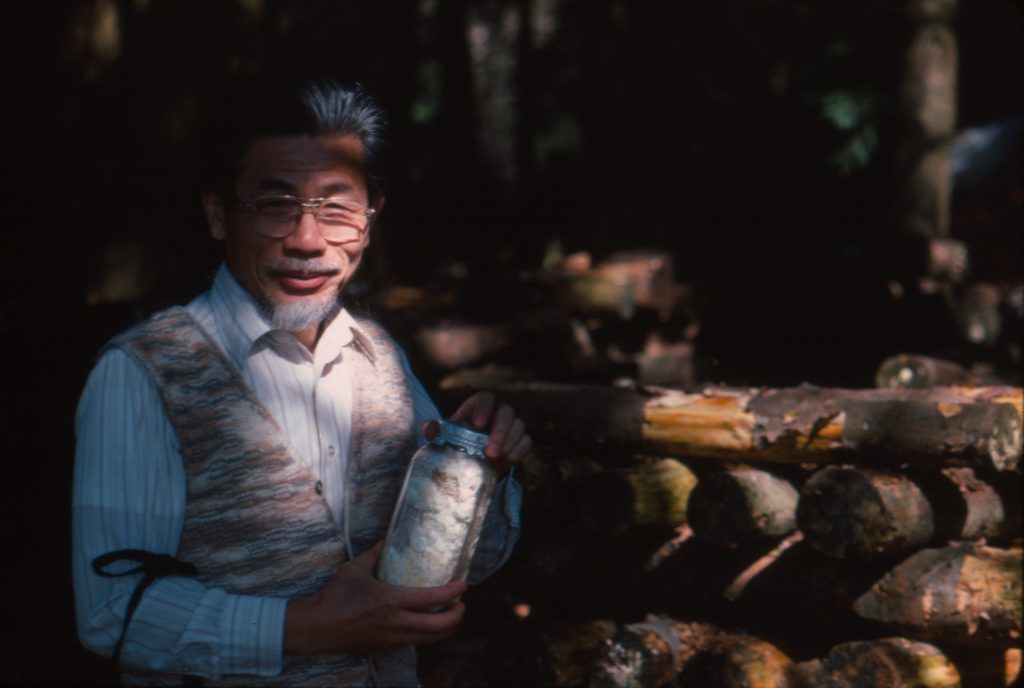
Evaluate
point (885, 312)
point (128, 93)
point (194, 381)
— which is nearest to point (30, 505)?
point (194, 381)

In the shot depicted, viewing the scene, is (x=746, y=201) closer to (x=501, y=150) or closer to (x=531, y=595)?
(x=501, y=150)

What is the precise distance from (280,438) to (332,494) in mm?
165

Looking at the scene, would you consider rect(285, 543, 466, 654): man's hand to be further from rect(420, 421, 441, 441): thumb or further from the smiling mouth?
the smiling mouth

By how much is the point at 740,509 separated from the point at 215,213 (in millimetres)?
2030

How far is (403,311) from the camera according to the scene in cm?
518

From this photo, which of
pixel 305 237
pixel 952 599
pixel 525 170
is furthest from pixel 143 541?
pixel 525 170

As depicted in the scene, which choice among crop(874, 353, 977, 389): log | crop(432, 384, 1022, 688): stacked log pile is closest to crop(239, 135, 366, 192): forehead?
crop(432, 384, 1022, 688): stacked log pile

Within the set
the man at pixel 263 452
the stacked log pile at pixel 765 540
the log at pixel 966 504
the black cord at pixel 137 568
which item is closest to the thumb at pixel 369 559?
the man at pixel 263 452

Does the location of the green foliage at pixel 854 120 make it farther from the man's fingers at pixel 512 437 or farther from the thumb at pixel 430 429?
the thumb at pixel 430 429

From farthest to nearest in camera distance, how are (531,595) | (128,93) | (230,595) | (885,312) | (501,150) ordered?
(501,150)
(885,312)
(128,93)
(531,595)
(230,595)

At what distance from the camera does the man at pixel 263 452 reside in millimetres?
1891

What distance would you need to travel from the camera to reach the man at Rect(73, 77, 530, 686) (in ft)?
6.20

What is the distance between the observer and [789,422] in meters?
3.39

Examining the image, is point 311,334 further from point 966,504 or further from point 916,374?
point 916,374
